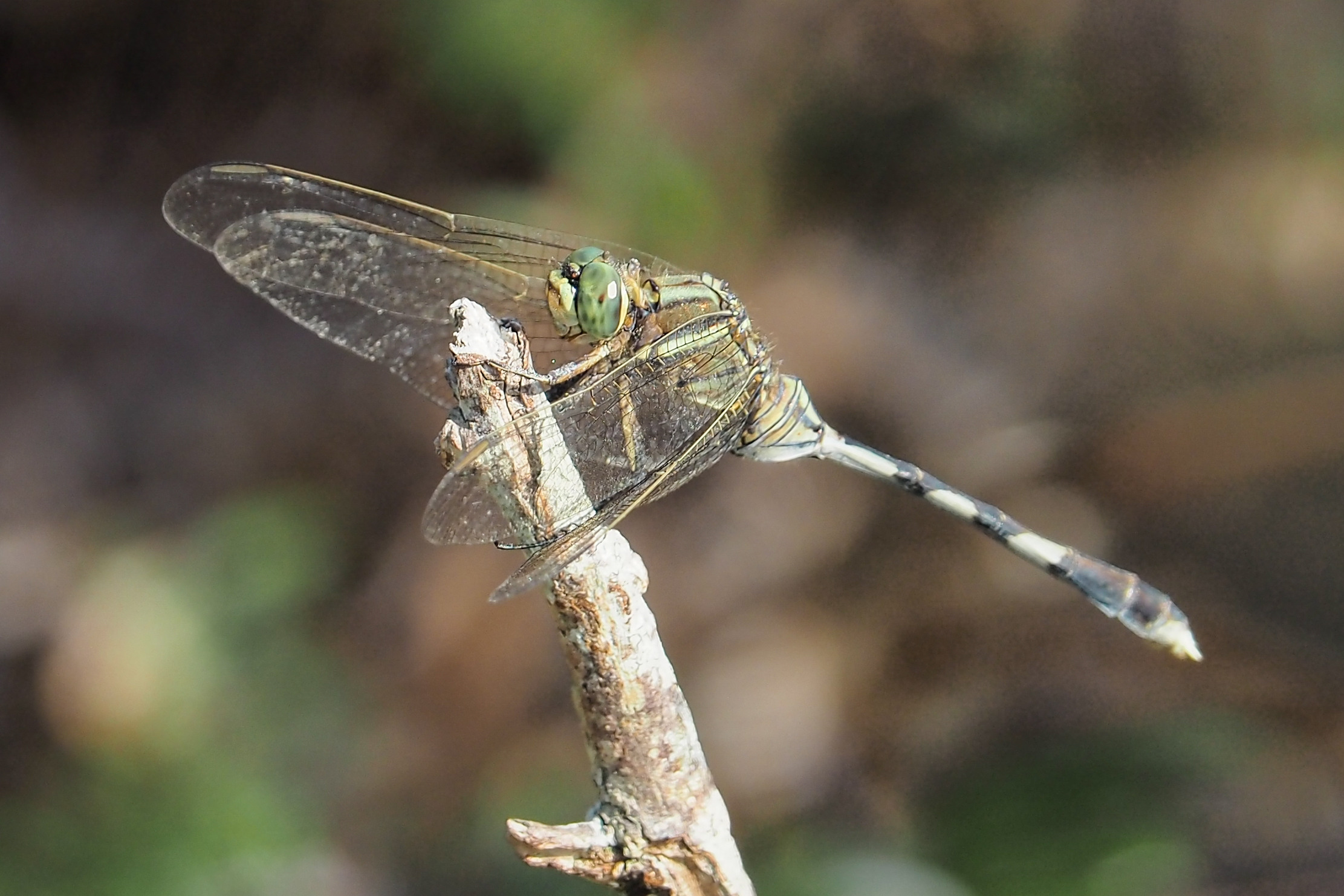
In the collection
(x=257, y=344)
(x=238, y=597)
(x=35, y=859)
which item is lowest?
(x=35, y=859)

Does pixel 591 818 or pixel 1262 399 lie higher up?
pixel 1262 399

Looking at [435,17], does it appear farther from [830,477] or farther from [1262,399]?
[1262,399]

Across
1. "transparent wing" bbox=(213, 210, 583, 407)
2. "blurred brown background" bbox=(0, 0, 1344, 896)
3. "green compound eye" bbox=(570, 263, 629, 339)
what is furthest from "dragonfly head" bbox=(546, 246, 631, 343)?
"blurred brown background" bbox=(0, 0, 1344, 896)

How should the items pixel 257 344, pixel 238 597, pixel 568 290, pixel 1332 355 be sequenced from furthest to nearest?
pixel 257 344 < pixel 1332 355 < pixel 238 597 < pixel 568 290

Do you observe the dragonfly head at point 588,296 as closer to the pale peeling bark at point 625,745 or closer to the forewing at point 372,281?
the forewing at point 372,281

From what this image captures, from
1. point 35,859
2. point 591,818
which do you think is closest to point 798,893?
point 591,818

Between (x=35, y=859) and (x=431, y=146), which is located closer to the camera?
(x=35, y=859)

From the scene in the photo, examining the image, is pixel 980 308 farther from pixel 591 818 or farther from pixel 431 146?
pixel 591 818

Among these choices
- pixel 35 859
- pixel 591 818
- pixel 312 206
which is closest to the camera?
pixel 591 818
